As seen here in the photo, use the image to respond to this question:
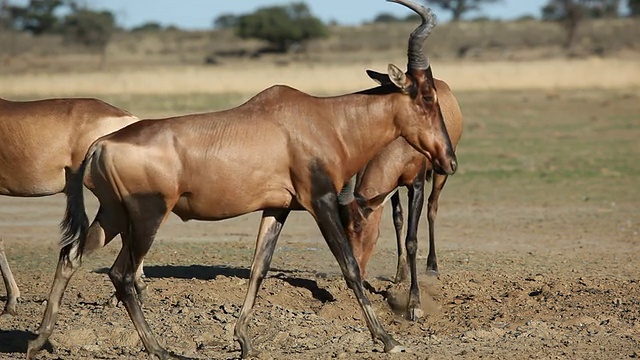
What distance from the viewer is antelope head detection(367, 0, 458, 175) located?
27.4 ft

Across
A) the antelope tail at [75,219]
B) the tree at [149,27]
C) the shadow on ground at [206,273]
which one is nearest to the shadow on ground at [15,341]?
the antelope tail at [75,219]

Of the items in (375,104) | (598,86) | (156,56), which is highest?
(375,104)

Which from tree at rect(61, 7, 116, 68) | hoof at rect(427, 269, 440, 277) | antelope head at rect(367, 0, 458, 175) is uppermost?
antelope head at rect(367, 0, 458, 175)

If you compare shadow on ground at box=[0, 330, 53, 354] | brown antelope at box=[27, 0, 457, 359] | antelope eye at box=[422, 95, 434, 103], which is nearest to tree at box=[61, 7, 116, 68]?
shadow on ground at box=[0, 330, 53, 354]

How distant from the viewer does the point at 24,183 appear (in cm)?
1050

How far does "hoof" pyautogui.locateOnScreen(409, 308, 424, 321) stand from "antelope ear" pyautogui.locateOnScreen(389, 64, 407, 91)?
285 centimetres

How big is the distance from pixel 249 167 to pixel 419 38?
162 centimetres

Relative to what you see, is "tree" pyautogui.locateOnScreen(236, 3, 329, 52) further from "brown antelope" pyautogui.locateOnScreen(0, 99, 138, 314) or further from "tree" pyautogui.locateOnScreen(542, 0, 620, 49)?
"brown antelope" pyautogui.locateOnScreen(0, 99, 138, 314)

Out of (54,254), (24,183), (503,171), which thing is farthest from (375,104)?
(503,171)

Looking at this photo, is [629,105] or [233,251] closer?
[233,251]

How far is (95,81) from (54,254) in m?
32.2

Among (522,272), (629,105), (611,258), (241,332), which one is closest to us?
(241,332)

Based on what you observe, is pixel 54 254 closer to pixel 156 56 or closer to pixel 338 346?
pixel 338 346

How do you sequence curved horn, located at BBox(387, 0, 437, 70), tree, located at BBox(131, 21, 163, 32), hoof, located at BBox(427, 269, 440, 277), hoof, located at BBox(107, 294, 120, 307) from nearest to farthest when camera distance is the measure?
curved horn, located at BBox(387, 0, 437, 70)
hoof, located at BBox(107, 294, 120, 307)
hoof, located at BBox(427, 269, 440, 277)
tree, located at BBox(131, 21, 163, 32)
